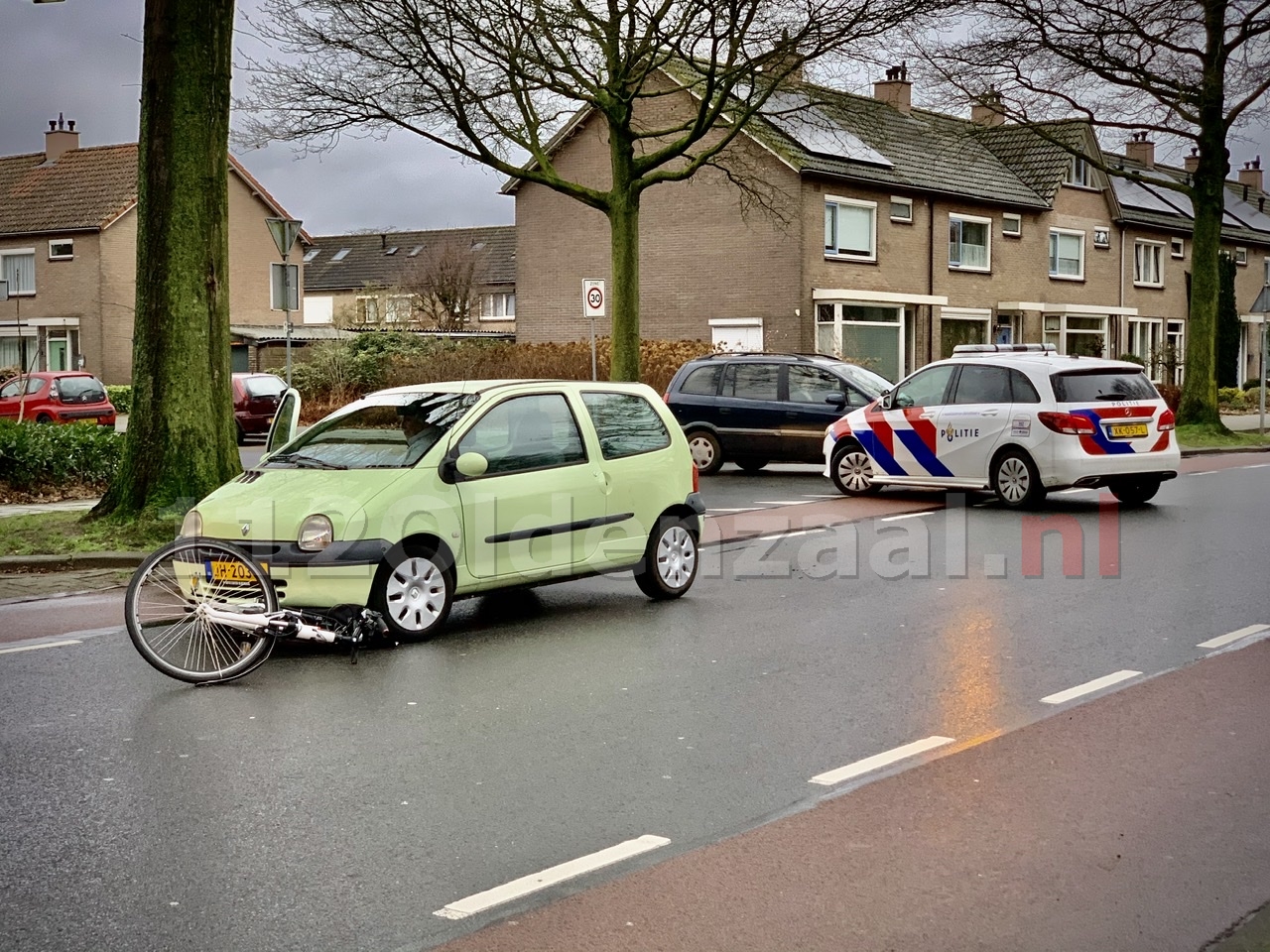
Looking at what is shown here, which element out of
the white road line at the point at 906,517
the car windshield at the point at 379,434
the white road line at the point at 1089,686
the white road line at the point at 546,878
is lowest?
the white road line at the point at 546,878

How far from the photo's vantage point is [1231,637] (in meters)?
Result: 8.88

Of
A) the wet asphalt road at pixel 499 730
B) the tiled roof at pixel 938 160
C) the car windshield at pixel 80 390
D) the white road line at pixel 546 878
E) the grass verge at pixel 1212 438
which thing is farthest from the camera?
the tiled roof at pixel 938 160

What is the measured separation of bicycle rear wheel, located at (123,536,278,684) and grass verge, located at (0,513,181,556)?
4.72 m

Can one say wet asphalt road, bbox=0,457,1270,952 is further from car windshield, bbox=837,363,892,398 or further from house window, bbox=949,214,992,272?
house window, bbox=949,214,992,272

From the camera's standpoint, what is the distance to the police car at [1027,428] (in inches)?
624

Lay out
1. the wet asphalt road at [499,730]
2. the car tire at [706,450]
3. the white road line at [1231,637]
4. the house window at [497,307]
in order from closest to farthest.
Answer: the wet asphalt road at [499,730] → the white road line at [1231,637] → the car tire at [706,450] → the house window at [497,307]

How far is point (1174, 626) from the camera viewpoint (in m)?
9.20

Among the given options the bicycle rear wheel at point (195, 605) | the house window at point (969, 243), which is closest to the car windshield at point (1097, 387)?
the bicycle rear wheel at point (195, 605)

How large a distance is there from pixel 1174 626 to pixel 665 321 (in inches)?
1204

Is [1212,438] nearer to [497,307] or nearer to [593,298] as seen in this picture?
[593,298]

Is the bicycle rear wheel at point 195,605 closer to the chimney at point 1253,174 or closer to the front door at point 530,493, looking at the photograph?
the front door at point 530,493

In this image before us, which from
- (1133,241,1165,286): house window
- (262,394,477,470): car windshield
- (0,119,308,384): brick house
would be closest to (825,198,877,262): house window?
(1133,241,1165,286): house window

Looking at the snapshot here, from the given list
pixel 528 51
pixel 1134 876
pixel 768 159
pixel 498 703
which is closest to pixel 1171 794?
pixel 1134 876

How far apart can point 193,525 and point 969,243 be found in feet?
122
